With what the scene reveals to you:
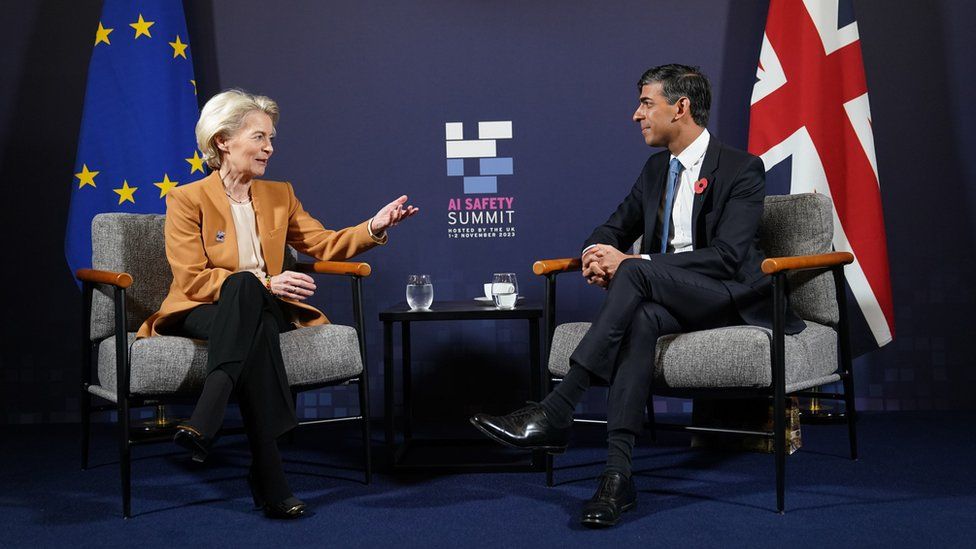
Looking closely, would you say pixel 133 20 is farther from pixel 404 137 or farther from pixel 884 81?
pixel 884 81

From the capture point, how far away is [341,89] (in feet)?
12.9

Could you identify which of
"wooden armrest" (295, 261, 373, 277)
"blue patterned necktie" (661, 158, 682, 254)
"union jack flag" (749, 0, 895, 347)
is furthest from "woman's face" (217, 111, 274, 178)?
"union jack flag" (749, 0, 895, 347)

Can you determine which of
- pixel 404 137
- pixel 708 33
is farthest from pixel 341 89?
pixel 708 33

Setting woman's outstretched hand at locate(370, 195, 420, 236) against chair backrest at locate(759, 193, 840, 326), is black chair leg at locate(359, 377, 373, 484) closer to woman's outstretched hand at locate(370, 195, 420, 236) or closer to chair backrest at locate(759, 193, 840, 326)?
woman's outstretched hand at locate(370, 195, 420, 236)

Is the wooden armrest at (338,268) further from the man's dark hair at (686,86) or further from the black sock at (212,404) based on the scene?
the man's dark hair at (686,86)

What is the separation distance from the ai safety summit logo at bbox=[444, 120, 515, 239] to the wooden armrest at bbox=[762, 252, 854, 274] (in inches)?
60.8

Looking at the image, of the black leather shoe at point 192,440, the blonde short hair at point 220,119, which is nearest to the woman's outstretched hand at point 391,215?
the blonde short hair at point 220,119

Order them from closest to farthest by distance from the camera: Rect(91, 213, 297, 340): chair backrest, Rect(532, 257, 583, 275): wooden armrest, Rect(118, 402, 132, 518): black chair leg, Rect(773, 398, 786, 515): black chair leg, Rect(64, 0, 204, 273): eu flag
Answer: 1. Rect(773, 398, 786, 515): black chair leg
2. Rect(118, 402, 132, 518): black chair leg
3. Rect(532, 257, 583, 275): wooden armrest
4. Rect(91, 213, 297, 340): chair backrest
5. Rect(64, 0, 204, 273): eu flag

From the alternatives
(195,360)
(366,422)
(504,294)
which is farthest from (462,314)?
(195,360)

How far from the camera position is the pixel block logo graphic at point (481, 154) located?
3887 mm

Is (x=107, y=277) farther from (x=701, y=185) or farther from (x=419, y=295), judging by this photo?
(x=701, y=185)

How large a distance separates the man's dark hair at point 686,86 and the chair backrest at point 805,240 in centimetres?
37

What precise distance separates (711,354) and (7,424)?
10.4 ft

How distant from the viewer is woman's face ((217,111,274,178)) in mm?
2842
